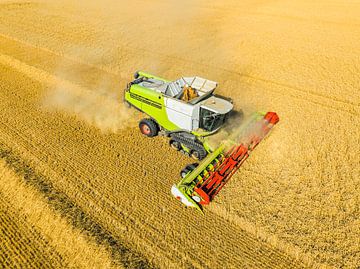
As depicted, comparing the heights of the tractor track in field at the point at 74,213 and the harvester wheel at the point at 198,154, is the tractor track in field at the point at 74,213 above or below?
below

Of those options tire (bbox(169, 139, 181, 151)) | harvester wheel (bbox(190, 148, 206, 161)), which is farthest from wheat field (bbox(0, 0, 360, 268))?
harvester wheel (bbox(190, 148, 206, 161))

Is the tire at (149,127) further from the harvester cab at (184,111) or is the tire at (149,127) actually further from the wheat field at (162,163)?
the wheat field at (162,163)

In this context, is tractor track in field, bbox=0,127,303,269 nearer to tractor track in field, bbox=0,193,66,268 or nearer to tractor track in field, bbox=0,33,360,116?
tractor track in field, bbox=0,193,66,268

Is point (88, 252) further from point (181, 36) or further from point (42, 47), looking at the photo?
point (181, 36)

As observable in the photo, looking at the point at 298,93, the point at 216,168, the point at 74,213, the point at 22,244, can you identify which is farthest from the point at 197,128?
the point at 298,93

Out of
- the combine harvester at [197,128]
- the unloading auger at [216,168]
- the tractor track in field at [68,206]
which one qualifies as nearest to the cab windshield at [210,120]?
the combine harvester at [197,128]

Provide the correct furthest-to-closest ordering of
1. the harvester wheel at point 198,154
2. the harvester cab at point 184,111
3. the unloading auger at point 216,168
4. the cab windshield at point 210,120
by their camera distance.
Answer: the harvester wheel at point 198,154
the harvester cab at point 184,111
the cab windshield at point 210,120
the unloading auger at point 216,168
